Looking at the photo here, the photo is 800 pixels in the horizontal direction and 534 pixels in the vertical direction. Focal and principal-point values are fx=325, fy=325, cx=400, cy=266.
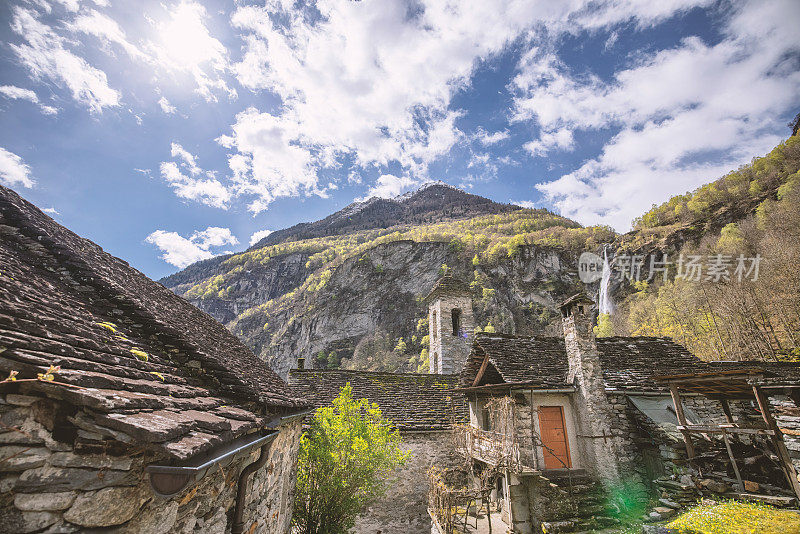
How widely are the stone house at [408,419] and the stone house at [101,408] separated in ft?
22.1

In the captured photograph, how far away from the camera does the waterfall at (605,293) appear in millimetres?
40594

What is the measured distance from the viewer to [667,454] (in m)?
8.55

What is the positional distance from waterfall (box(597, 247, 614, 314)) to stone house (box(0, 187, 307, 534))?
45337mm

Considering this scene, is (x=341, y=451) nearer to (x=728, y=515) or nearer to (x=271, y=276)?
(x=728, y=515)

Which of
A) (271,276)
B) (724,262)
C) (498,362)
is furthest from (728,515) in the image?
(271,276)

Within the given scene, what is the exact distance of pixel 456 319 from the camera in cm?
2028

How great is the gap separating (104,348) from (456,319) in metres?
18.5

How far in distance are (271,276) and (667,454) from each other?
9200 cm

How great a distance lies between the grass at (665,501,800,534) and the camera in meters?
4.62

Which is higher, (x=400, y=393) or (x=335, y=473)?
(x=400, y=393)

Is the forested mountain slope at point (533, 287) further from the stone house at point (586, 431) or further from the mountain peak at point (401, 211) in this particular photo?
the mountain peak at point (401, 211)

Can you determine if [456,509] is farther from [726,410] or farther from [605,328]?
[605,328]

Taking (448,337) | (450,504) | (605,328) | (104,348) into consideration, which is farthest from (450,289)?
(605,328)

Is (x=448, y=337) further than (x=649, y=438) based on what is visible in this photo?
Yes
